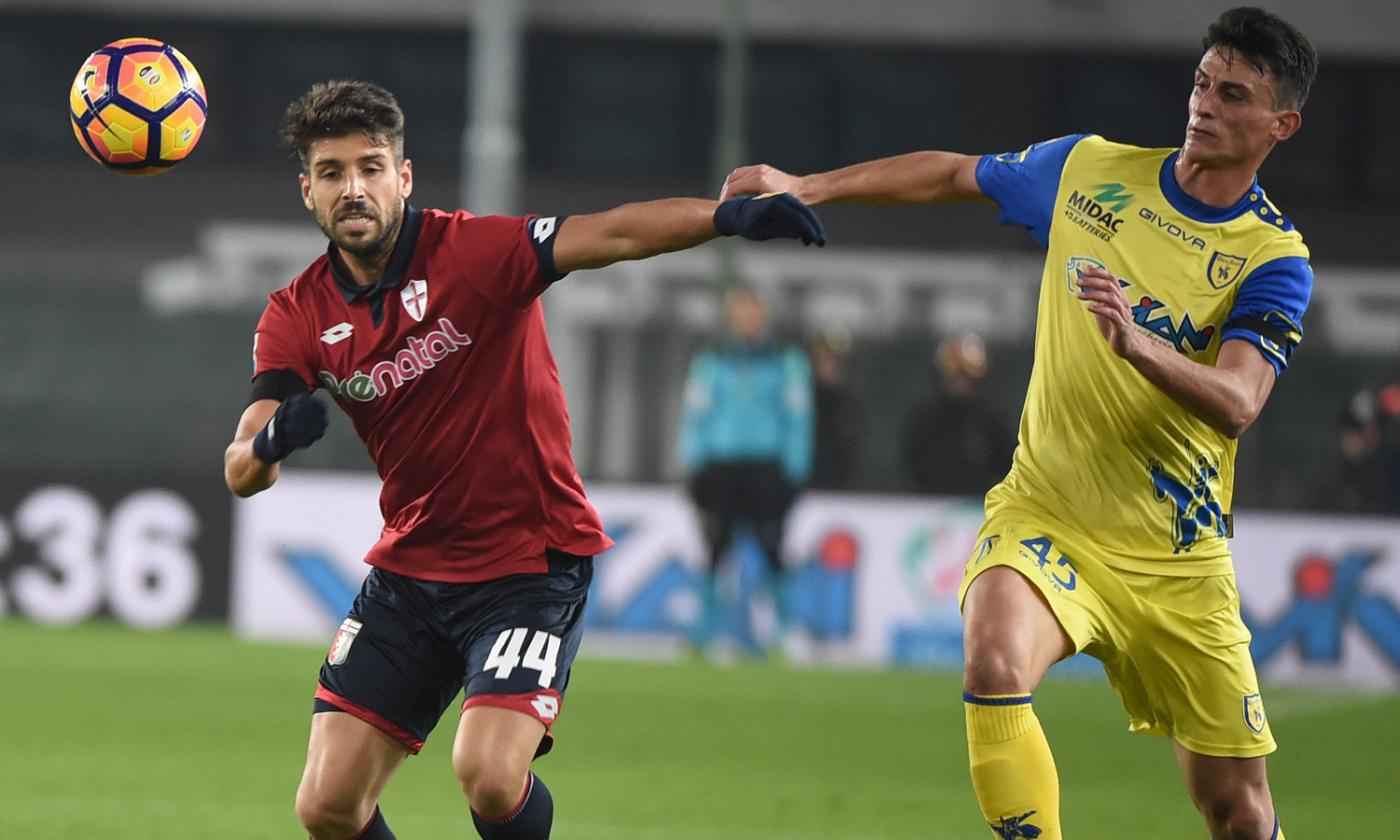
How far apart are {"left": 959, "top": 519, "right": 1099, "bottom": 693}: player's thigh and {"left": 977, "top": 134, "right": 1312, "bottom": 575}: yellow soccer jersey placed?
0.41ft

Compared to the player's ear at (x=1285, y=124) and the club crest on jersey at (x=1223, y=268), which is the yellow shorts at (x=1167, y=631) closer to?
the club crest on jersey at (x=1223, y=268)

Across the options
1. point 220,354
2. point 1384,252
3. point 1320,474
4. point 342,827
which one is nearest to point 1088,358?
point 342,827

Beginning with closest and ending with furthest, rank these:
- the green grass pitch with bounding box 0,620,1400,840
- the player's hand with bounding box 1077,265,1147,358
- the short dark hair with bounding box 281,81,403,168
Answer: the player's hand with bounding box 1077,265,1147,358, the short dark hair with bounding box 281,81,403,168, the green grass pitch with bounding box 0,620,1400,840

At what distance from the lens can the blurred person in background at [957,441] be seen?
13.4m

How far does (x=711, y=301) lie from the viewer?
63.9ft

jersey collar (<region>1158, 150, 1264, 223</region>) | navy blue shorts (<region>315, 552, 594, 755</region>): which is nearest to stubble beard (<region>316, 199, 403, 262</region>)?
navy blue shorts (<region>315, 552, 594, 755</region>)

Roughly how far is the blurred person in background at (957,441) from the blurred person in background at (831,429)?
58 centimetres

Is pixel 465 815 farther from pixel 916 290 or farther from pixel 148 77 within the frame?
pixel 916 290

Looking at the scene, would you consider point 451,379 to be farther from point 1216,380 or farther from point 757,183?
point 1216,380

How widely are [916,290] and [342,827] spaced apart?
14.9 meters

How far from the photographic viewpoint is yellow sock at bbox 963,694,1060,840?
4.73 m

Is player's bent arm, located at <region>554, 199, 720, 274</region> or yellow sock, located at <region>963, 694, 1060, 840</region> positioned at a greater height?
player's bent arm, located at <region>554, 199, 720, 274</region>

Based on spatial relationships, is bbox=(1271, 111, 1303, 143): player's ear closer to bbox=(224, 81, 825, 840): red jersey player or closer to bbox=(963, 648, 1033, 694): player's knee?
bbox=(224, 81, 825, 840): red jersey player

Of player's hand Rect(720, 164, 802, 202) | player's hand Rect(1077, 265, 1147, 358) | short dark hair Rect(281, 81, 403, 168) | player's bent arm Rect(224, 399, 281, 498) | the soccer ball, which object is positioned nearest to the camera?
player's hand Rect(1077, 265, 1147, 358)
